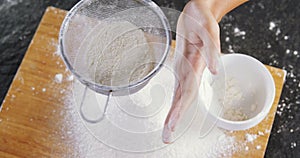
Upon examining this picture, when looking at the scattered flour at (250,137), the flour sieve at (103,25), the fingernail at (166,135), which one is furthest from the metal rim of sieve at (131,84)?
the scattered flour at (250,137)

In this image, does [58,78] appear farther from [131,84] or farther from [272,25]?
[272,25]

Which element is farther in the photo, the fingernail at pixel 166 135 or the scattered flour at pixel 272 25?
the scattered flour at pixel 272 25

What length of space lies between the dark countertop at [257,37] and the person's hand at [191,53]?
1.11 feet

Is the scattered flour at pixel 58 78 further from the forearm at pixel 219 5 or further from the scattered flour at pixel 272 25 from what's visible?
the scattered flour at pixel 272 25

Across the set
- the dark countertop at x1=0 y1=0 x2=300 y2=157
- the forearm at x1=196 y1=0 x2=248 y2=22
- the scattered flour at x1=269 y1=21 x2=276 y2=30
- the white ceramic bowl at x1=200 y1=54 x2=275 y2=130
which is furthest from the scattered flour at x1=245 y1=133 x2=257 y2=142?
the scattered flour at x1=269 y1=21 x2=276 y2=30

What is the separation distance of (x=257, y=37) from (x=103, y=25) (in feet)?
1.62

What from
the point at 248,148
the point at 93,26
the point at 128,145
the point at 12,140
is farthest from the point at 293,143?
the point at 12,140

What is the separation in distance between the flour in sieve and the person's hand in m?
0.07

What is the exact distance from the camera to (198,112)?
3.14 feet

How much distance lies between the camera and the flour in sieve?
955 millimetres

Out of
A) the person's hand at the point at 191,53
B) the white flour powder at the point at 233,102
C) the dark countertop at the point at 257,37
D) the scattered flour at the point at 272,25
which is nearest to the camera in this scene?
the person's hand at the point at 191,53

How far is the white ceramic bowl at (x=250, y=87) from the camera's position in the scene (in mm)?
969

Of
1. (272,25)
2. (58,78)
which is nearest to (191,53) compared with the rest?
(58,78)

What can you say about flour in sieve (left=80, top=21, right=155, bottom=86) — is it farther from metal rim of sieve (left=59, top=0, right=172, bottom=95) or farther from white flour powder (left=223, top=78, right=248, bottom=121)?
white flour powder (left=223, top=78, right=248, bottom=121)
